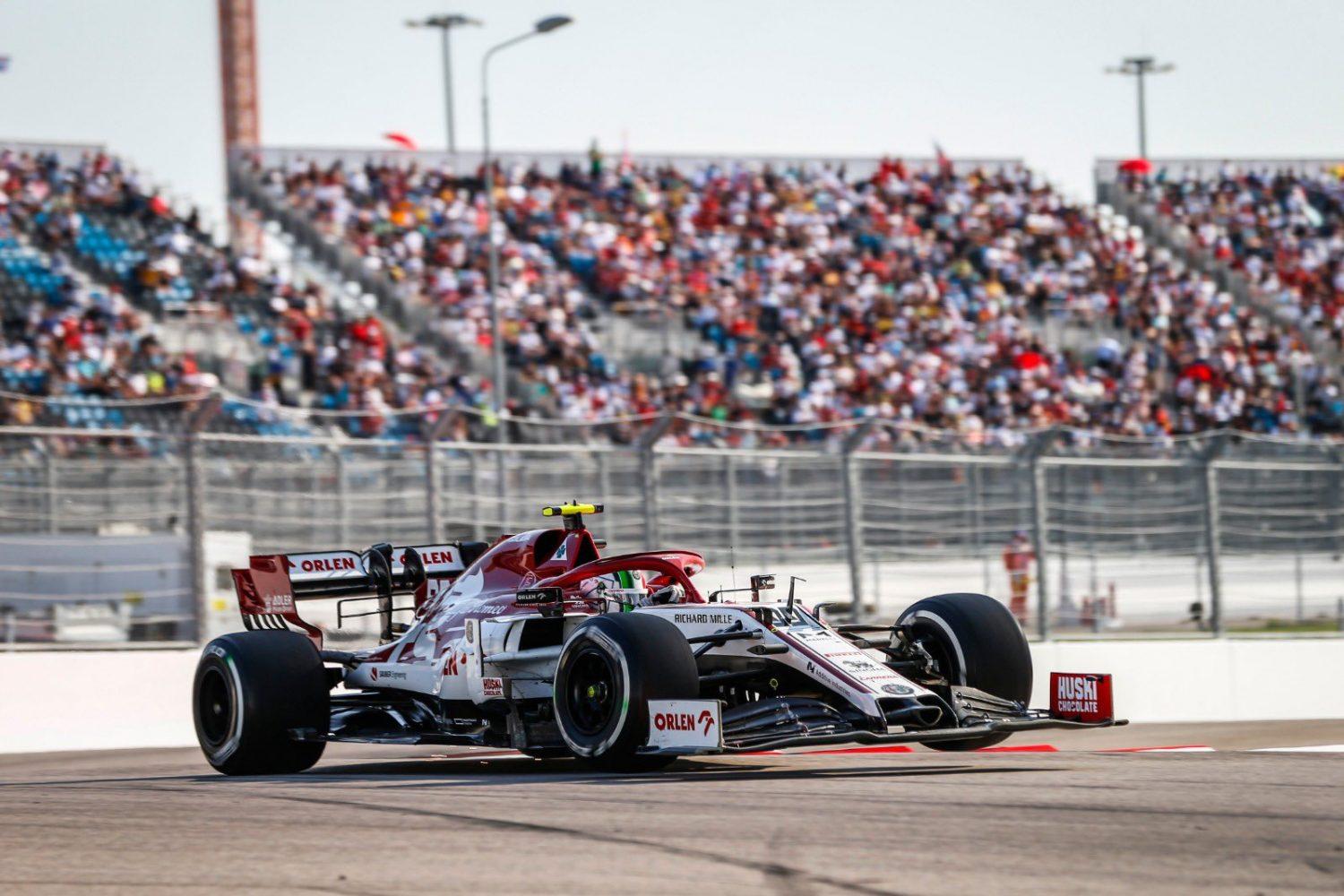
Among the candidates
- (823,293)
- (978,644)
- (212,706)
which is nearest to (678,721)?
(978,644)

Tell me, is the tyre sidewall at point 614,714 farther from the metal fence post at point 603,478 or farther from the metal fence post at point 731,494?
the metal fence post at point 731,494

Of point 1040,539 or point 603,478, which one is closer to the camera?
point 603,478

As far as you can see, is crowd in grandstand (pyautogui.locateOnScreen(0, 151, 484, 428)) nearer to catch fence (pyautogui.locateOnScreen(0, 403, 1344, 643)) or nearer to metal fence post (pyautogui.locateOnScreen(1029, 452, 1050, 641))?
catch fence (pyautogui.locateOnScreen(0, 403, 1344, 643))

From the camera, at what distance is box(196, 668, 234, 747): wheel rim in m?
9.70

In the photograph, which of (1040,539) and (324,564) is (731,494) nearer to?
(1040,539)

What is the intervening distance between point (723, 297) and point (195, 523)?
17.0 metres

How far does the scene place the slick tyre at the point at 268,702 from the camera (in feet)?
30.4

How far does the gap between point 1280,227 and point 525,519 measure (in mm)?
24524

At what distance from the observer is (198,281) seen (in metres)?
26.7

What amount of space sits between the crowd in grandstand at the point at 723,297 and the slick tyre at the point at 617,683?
1351 cm

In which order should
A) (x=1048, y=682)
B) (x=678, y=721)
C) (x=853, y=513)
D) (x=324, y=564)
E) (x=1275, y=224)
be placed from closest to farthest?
(x=678, y=721) → (x=324, y=564) → (x=1048, y=682) → (x=853, y=513) → (x=1275, y=224)

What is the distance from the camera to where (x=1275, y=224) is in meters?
35.4

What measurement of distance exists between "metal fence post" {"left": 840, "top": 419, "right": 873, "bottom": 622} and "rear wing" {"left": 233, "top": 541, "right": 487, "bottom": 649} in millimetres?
4766

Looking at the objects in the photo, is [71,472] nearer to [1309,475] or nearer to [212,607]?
[212,607]
